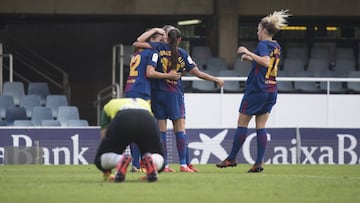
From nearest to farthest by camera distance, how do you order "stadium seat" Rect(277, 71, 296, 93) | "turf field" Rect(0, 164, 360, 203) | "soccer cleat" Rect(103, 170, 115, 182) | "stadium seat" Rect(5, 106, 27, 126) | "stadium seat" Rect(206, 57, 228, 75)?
1. "turf field" Rect(0, 164, 360, 203)
2. "soccer cleat" Rect(103, 170, 115, 182)
3. "stadium seat" Rect(5, 106, 27, 126)
4. "stadium seat" Rect(277, 71, 296, 93)
5. "stadium seat" Rect(206, 57, 228, 75)

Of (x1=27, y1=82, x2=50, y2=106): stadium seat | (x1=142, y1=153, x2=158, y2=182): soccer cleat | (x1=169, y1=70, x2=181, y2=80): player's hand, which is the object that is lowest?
(x1=27, y1=82, x2=50, y2=106): stadium seat

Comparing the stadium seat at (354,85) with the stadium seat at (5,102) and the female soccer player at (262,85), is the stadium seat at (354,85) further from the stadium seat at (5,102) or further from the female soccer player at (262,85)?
the female soccer player at (262,85)

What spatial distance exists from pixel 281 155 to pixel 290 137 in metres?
0.41

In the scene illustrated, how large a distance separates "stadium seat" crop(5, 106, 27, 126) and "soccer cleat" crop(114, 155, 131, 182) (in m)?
15.3

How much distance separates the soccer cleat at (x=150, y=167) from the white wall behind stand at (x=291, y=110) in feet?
44.0

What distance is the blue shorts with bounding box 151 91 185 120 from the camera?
16.7 metres

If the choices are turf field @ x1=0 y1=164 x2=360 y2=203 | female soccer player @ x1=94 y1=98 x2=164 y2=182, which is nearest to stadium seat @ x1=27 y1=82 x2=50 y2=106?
turf field @ x1=0 y1=164 x2=360 y2=203

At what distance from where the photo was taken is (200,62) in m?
31.6

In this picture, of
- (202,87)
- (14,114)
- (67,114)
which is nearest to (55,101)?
(67,114)

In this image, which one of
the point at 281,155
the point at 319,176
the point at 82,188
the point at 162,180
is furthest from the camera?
the point at 281,155

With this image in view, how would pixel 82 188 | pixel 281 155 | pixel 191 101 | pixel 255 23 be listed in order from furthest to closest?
pixel 255 23
pixel 191 101
pixel 281 155
pixel 82 188

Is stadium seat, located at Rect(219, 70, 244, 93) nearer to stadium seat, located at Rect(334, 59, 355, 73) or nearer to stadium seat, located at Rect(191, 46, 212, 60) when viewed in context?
stadium seat, located at Rect(191, 46, 212, 60)

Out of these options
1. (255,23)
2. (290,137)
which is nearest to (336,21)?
(255,23)

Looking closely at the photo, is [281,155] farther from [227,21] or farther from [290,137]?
[227,21]
